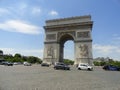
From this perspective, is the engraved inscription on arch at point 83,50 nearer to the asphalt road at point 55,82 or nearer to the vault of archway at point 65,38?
the vault of archway at point 65,38

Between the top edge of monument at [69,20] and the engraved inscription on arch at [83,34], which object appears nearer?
the engraved inscription on arch at [83,34]

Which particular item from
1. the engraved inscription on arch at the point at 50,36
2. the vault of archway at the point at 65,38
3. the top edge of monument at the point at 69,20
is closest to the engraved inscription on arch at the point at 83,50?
the vault of archway at the point at 65,38

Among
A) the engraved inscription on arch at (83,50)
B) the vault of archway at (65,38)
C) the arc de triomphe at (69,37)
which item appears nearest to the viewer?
the engraved inscription on arch at (83,50)

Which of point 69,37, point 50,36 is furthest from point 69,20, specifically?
point 50,36

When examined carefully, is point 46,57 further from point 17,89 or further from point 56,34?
point 17,89

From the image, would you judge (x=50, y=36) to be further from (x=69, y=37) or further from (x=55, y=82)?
(x=55, y=82)

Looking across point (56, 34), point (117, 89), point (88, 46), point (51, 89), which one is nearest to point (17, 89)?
point (51, 89)

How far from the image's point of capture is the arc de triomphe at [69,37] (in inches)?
1957

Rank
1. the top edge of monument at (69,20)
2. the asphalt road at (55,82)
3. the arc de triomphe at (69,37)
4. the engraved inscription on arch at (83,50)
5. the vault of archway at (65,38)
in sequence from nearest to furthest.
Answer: the asphalt road at (55,82) → the engraved inscription on arch at (83,50) → the arc de triomphe at (69,37) → the top edge of monument at (69,20) → the vault of archway at (65,38)

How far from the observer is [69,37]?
55.8m

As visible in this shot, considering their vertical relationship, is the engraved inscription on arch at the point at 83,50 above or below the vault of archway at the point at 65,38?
below

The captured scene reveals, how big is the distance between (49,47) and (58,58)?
162 inches

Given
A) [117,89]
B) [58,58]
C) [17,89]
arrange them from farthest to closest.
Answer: [58,58], [117,89], [17,89]

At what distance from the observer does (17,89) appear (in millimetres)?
7129
